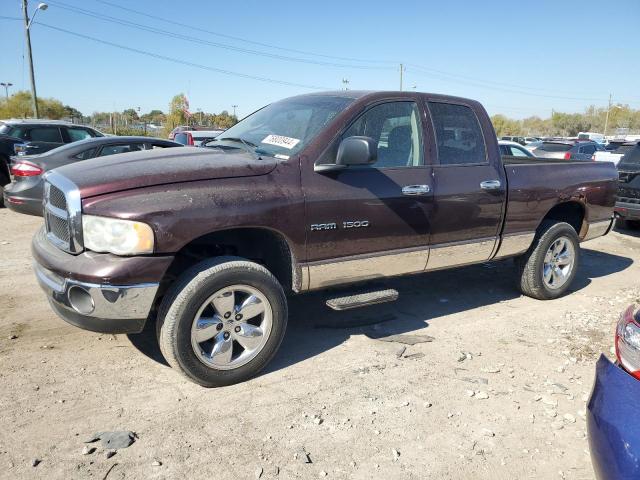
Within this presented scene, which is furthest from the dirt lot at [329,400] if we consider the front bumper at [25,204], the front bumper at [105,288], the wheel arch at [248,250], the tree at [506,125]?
the tree at [506,125]

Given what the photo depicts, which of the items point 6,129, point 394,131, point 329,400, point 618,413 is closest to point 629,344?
point 618,413

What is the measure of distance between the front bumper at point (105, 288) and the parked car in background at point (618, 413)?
93.6 inches

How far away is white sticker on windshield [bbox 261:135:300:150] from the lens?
3.79 meters

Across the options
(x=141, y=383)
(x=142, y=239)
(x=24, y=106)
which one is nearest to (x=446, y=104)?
(x=142, y=239)

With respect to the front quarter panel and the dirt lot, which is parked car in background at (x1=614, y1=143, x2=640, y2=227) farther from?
the front quarter panel

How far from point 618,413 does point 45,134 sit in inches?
459

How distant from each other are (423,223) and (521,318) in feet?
5.31

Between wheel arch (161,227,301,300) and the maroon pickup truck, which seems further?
wheel arch (161,227,301,300)

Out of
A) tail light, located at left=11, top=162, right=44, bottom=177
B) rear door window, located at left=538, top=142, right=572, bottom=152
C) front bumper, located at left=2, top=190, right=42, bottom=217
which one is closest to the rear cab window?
tail light, located at left=11, top=162, right=44, bottom=177

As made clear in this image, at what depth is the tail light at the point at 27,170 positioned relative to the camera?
24.8ft

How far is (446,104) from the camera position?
458 centimetres

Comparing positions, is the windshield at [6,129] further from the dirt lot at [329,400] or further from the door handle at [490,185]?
the door handle at [490,185]

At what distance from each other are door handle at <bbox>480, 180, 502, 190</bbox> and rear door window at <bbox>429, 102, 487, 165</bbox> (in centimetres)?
21

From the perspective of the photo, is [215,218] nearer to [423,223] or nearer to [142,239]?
[142,239]
